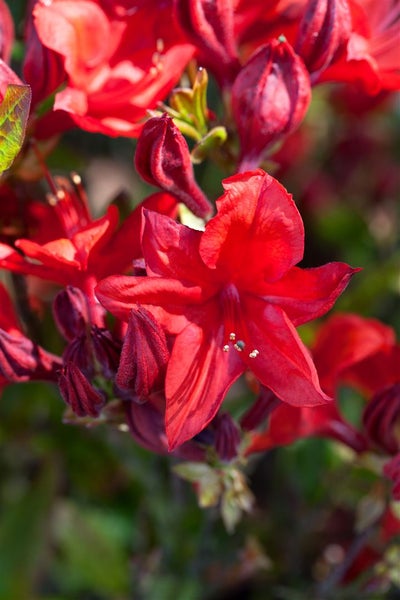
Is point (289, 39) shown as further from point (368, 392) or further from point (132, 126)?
point (368, 392)

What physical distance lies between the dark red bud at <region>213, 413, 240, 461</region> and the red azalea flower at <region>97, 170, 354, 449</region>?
0.22 ft

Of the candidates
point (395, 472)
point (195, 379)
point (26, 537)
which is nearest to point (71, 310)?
point (195, 379)

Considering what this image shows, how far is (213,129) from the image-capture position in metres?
0.96

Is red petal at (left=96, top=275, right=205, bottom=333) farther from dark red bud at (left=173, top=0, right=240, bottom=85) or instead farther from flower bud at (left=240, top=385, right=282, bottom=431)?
dark red bud at (left=173, top=0, right=240, bottom=85)

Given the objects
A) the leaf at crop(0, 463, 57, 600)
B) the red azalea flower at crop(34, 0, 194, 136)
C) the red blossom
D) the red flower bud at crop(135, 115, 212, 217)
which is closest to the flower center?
the red flower bud at crop(135, 115, 212, 217)

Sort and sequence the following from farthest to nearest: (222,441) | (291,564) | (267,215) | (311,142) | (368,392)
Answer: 1. (311,142)
2. (291,564)
3. (368,392)
4. (222,441)
5. (267,215)

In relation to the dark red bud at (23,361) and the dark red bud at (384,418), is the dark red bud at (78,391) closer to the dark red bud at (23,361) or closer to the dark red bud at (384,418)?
the dark red bud at (23,361)

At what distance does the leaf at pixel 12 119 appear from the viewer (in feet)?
2.67

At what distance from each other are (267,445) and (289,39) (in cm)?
53

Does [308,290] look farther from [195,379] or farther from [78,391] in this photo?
[78,391]

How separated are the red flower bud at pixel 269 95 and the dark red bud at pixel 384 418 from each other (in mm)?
337

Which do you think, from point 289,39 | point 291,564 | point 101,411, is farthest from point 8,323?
point 291,564

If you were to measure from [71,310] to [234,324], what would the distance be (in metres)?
0.18

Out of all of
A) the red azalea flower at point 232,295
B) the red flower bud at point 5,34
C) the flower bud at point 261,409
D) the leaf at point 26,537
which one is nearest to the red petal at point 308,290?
the red azalea flower at point 232,295
